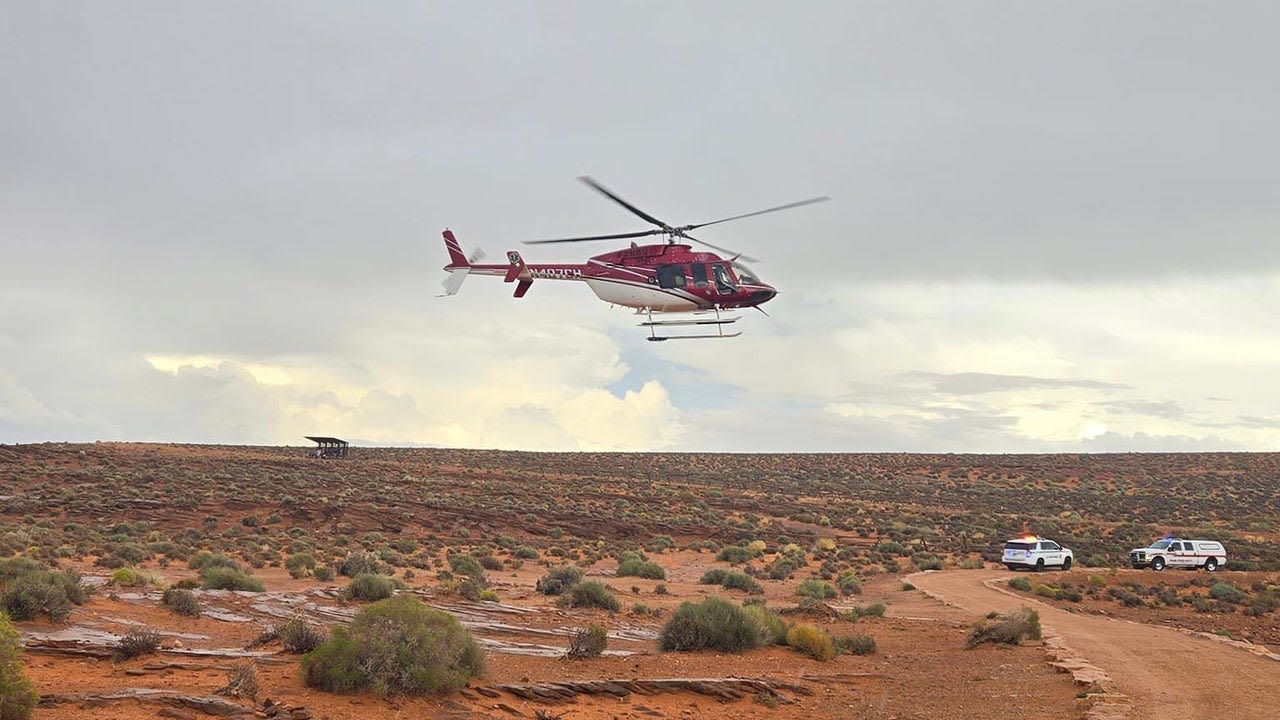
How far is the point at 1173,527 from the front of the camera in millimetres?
63719

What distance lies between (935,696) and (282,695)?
421 inches

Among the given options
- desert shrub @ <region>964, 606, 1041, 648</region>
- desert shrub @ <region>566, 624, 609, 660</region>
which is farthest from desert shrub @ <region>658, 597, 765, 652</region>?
desert shrub @ <region>964, 606, 1041, 648</region>

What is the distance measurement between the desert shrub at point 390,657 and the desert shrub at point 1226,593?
30.5m

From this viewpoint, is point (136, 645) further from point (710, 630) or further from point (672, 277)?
point (672, 277)

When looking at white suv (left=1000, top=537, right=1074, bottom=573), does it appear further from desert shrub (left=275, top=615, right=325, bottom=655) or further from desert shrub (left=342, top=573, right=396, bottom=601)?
desert shrub (left=275, top=615, right=325, bottom=655)

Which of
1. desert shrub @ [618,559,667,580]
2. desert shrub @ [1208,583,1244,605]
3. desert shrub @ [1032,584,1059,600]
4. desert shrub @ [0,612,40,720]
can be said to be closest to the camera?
desert shrub @ [0,612,40,720]

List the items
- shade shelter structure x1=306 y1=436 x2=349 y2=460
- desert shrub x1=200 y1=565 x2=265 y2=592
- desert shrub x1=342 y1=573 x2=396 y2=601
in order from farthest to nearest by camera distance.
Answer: shade shelter structure x1=306 y1=436 x2=349 y2=460, desert shrub x1=200 y1=565 x2=265 y2=592, desert shrub x1=342 y1=573 x2=396 y2=601

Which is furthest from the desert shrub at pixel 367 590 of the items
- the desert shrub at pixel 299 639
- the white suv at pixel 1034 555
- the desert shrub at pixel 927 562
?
the white suv at pixel 1034 555

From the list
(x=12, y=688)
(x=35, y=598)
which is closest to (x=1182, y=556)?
(x=35, y=598)

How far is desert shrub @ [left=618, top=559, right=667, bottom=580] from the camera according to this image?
37.6 m

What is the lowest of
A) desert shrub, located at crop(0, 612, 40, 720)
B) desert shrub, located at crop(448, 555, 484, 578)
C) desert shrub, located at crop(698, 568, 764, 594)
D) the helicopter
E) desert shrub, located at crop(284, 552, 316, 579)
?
desert shrub, located at crop(698, 568, 764, 594)

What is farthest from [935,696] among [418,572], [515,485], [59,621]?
[515,485]

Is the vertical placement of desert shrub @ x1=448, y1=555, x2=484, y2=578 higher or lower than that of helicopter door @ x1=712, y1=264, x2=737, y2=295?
lower

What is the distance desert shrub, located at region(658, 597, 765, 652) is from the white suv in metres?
25.9
